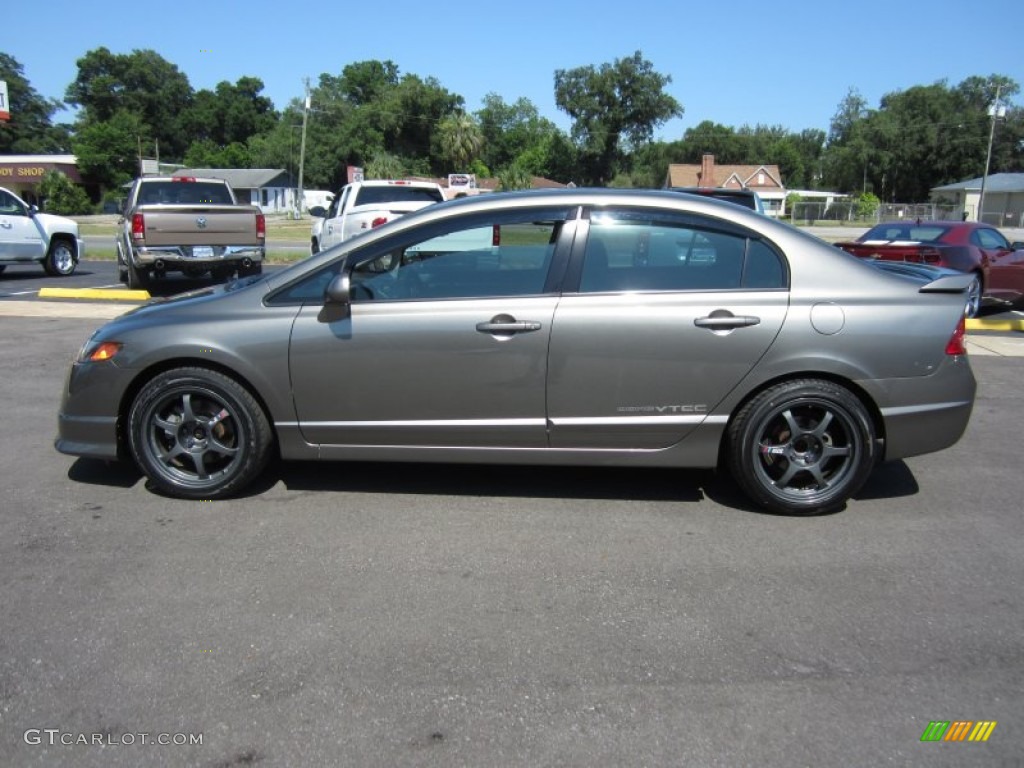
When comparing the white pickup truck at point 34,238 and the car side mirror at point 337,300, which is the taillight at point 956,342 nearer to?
the car side mirror at point 337,300

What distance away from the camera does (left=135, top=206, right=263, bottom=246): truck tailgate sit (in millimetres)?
12969

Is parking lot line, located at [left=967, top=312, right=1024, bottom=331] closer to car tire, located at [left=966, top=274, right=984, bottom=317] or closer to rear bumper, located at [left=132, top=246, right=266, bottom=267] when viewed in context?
car tire, located at [left=966, top=274, right=984, bottom=317]

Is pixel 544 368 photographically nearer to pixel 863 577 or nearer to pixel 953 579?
pixel 863 577

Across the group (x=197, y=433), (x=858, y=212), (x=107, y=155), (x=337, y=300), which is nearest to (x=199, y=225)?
(x=197, y=433)

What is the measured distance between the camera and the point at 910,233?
13.1 metres

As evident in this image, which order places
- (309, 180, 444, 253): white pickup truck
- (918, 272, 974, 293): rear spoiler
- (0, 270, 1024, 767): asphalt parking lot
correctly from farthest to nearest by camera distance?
1. (309, 180, 444, 253): white pickup truck
2. (918, 272, 974, 293): rear spoiler
3. (0, 270, 1024, 767): asphalt parking lot

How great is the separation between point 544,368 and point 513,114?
11768 centimetres

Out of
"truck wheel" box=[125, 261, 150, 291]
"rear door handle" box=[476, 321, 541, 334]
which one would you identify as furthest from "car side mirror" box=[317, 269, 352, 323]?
"truck wheel" box=[125, 261, 150, 291]

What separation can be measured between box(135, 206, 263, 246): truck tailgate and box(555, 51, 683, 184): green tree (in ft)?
272

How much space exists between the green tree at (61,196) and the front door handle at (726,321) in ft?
228

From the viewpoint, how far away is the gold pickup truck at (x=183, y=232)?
42.7 ft

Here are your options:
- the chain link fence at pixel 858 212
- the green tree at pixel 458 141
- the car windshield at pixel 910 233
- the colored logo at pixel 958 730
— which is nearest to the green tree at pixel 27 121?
the green tree at pixel 458 141

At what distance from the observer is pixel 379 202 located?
14.6m

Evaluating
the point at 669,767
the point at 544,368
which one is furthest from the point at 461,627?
the point at 544,368
